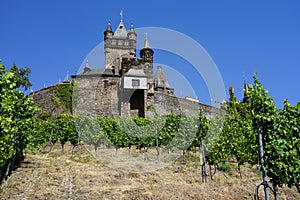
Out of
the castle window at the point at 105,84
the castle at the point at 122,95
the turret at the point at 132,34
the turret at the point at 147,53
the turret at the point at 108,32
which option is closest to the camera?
the castle at the point at 122,95

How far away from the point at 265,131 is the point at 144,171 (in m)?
11.9

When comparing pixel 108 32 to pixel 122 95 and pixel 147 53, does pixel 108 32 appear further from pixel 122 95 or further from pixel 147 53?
pixel 122 95

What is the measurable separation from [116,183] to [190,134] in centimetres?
1219

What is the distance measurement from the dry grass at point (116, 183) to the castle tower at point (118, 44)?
43.9 m

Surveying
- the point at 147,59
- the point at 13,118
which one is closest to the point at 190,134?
the point at 13,118

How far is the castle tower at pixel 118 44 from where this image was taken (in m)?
67.2

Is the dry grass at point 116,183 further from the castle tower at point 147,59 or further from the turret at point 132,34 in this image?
the turret at point 132,34

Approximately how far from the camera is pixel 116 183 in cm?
1909

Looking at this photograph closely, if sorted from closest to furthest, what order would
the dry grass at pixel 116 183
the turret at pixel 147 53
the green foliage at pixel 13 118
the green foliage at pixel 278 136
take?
the green foliage at pixel 13 118 < the green foliage at pixel 278 136 < the dry grass at pixel 116 183 < the turret at pixel 147 53

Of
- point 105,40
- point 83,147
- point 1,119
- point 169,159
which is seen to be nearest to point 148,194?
point 1,119

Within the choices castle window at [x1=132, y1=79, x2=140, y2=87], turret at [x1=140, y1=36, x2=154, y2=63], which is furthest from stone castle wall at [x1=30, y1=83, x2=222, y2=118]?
turret at [x1=140, y1=36, x2=154, y2=63]

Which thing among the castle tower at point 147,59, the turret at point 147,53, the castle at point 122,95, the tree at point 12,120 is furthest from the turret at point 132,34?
the tree at point 12,120

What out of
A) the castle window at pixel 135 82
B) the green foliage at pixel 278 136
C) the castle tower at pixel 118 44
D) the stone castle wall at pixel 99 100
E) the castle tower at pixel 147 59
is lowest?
the green foliage at pixel 278 136

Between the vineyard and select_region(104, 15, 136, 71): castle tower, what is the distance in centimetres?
2289
